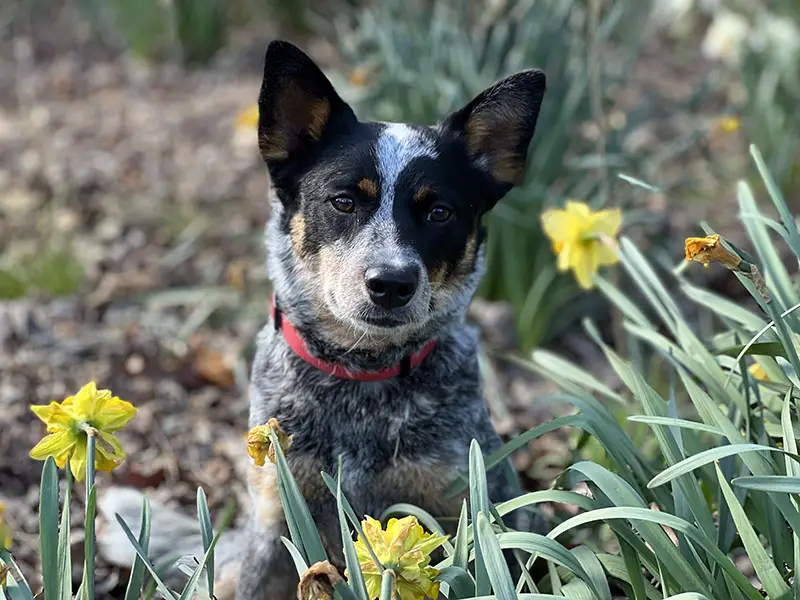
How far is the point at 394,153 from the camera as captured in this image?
2316 millimetres

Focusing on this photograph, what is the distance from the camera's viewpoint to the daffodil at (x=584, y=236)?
2514 mm

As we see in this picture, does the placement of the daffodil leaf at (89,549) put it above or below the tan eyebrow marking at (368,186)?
below

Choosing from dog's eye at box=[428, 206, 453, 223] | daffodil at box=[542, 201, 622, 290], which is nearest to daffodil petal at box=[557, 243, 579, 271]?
daffodil at box=[542, 201, 622, 290]

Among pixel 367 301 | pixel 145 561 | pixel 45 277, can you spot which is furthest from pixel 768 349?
Answer: pixel 45 277

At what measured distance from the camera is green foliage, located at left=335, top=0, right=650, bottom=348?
411cm

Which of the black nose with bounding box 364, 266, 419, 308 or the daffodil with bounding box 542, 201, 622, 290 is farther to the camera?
the daffodil with bounding box 542, 201, 622, 290

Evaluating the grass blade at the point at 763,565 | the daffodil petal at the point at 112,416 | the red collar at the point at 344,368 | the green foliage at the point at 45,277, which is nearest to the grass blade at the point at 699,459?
the grass blade at the point at 763,565

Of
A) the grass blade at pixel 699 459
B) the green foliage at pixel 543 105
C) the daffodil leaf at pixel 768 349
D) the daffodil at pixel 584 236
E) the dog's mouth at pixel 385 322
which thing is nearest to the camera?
the grass blade at pixel 699 459

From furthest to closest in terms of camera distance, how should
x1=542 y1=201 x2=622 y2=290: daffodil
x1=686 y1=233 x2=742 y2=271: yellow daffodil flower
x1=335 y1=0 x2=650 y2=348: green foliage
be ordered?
x1=335 y1=0 x2=650 y2=348: green foliage, x1=542 y1=201 x2=622 y2=290: daffodil, x1=686 y1=233 x2=742 y2=271: yellow daffodil flower

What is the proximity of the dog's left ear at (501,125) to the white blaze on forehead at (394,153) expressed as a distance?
111 mm

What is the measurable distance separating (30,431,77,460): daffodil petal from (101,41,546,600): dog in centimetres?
52

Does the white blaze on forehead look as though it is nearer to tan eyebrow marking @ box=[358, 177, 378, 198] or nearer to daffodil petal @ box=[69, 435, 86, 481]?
tan eyebrow marking @ box=[358, 177, 378, 198]

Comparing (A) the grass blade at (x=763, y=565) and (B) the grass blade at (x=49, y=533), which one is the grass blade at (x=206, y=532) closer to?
(B) the grass blade at (x=49, y=533)

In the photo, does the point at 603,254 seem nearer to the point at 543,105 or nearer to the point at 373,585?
the point at 373,585
